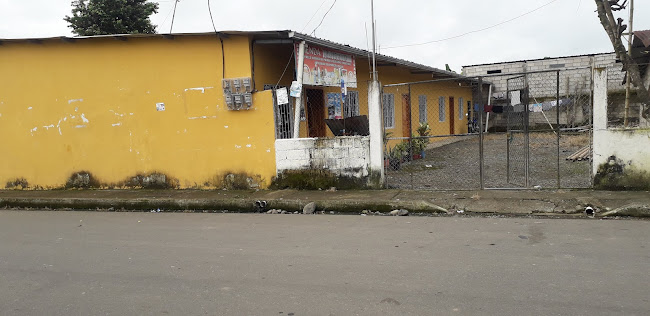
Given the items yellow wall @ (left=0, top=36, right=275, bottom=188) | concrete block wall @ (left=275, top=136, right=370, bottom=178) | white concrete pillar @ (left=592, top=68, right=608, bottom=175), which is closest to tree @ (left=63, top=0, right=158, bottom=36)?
yellow wall @ (left=0, top=36, right=275, bottom=188)

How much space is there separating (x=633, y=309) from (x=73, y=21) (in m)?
24.3

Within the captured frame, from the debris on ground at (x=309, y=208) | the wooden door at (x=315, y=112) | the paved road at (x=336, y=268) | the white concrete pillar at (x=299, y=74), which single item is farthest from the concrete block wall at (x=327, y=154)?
the wooden door at (x=315, y=112)

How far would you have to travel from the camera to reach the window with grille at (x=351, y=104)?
13883 millimetres

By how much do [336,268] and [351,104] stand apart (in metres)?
9.54

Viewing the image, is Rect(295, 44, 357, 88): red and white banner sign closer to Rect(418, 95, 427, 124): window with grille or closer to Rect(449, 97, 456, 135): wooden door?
Rect(418, 95, 427, 124): window with grille

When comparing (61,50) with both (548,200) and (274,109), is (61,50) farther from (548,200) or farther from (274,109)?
(548,200)

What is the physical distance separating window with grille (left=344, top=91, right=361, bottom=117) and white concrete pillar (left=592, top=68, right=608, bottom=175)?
688 cm

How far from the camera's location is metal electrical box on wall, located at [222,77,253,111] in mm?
9938

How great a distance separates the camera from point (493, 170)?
12.3m

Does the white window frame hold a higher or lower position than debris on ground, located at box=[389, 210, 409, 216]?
higher

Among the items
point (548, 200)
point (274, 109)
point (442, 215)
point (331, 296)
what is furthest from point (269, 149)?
point (331, 296)

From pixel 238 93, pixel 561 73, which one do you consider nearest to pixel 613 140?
pixel 238 93

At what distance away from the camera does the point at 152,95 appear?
35.1 ft

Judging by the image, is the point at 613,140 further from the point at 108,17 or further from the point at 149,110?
the point at 108,17
